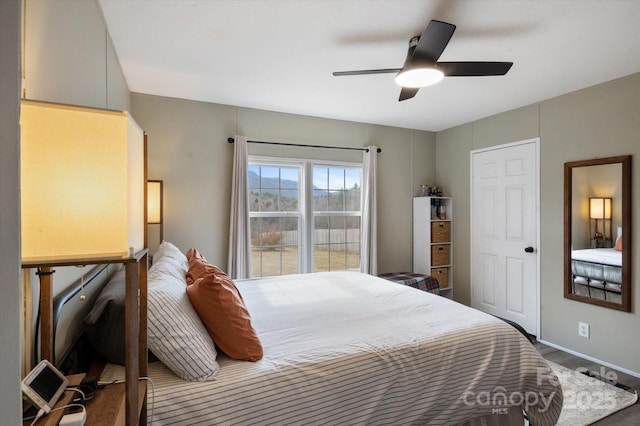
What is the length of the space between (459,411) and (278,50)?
259cm

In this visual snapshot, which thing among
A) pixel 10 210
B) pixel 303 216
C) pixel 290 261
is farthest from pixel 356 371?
pixel 303 216

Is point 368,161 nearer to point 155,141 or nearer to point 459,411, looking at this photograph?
point 155,141

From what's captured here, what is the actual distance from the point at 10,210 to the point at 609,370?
4.14 m

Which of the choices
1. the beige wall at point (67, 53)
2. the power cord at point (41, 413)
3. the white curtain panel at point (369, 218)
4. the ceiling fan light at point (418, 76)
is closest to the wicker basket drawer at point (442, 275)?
the white curtain panel at point (369, 218)

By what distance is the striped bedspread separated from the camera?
1236 millimetres

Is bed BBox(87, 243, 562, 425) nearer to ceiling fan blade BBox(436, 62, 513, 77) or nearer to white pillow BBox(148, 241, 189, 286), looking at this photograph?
white pillow BBox(148, 241, 189, 286)

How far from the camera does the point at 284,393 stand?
1.30m

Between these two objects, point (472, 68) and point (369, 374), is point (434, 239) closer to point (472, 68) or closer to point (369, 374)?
point (472, 68)

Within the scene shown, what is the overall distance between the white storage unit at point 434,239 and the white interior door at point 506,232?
1.17ft

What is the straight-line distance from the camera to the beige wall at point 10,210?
458mm

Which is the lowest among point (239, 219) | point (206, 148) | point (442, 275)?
point (442, 275)

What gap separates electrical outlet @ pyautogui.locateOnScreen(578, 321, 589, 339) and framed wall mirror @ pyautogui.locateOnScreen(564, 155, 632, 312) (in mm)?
232

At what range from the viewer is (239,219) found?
11.9 feet

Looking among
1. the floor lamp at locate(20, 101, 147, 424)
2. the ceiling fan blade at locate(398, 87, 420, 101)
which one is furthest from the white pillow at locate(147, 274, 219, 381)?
the ceiling fan blade at locate(398, 87, 420, 101)
